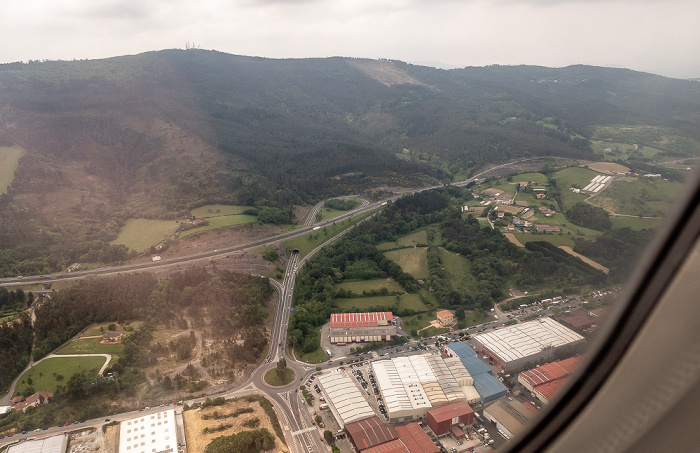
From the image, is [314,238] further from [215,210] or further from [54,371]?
[54,371]

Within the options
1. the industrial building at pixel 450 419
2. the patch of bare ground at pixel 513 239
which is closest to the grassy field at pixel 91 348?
the industrial building at pixel 450 419

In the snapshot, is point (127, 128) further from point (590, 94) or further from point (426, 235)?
point (590, 94)

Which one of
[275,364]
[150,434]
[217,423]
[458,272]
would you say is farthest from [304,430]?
[458,272]

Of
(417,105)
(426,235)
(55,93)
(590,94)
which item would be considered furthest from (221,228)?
(590,94)

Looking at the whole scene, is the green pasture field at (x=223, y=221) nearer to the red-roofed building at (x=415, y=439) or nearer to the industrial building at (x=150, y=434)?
the industrial building at (x=150, y=434)

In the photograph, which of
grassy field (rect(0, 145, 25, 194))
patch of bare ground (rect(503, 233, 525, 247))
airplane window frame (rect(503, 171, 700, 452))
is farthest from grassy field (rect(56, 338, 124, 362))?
patch of bare ground (rect(503, 233, 525, 247))
